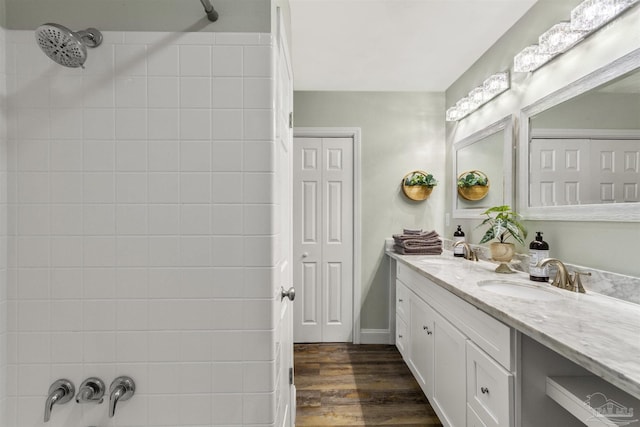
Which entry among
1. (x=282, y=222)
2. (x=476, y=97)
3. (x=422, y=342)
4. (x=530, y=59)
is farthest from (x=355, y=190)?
(x=282, y=222)

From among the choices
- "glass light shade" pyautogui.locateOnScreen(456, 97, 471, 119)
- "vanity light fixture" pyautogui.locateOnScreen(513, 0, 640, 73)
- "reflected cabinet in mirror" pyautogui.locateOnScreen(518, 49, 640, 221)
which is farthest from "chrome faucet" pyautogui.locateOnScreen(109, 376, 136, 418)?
"glass light shade" pyautogui.locateOnScreen(456, 97, 471, 119)

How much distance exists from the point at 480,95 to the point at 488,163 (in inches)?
19.8

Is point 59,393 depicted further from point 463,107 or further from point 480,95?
point 463,107

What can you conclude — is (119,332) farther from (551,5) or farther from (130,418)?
(551,5)

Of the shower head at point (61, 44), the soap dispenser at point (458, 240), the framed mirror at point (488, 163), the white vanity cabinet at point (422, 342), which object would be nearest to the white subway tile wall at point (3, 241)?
the shower head at point (61, 44)

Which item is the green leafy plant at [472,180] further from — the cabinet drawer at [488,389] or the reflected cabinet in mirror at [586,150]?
the cabinet drawer at [488,389]

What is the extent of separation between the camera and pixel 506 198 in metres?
1.99

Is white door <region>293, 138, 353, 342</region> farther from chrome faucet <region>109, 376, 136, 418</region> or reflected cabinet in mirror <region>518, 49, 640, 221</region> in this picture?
chrome faucet <region>109, 376, 136, 418</region>

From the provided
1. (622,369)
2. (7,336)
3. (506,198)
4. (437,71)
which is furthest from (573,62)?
(7,336)

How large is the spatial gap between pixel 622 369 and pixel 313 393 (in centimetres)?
185

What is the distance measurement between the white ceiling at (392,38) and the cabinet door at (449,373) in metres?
1.80

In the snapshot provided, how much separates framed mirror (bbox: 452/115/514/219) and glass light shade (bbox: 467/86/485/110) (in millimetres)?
202

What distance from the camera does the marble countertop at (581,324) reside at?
2.40 ft

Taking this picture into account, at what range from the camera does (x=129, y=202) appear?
0.99 meters
